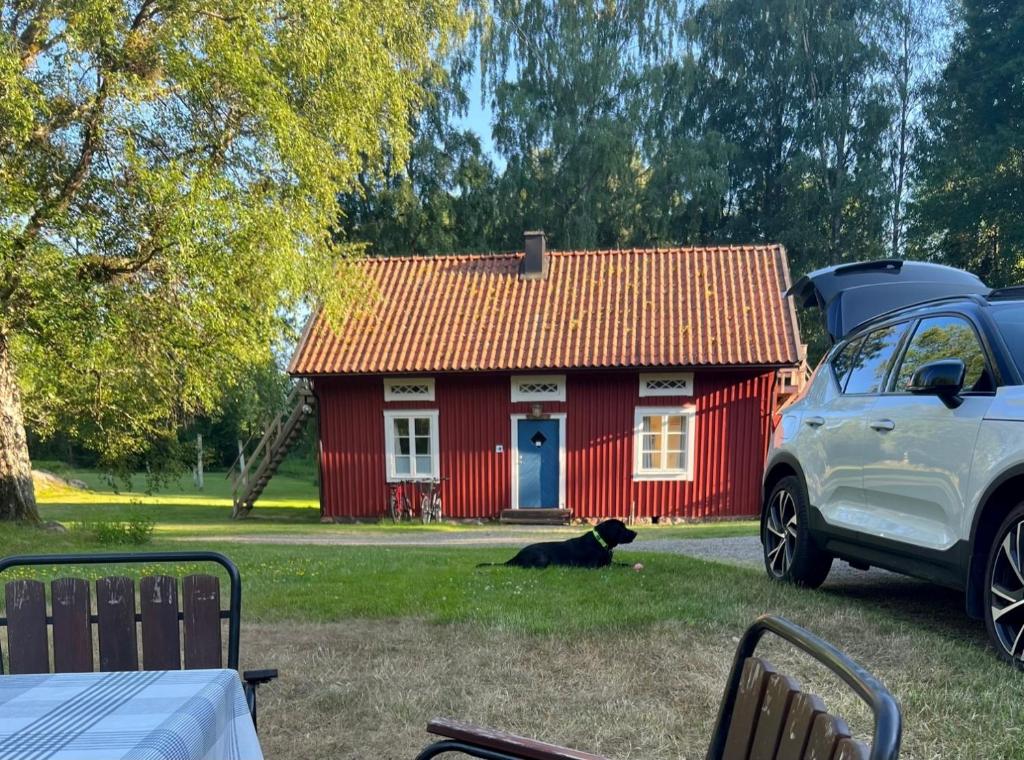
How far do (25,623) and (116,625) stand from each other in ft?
1.00

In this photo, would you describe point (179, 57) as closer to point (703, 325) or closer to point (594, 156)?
point (703, 325)

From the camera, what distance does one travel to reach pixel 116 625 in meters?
2.62

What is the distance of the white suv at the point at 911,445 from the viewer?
343cm

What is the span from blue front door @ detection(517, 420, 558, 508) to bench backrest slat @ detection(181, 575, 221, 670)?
14103mm

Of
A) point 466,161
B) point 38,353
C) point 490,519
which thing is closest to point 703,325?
point 490,519

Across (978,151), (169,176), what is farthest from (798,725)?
(978,151)

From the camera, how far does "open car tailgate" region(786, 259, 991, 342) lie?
563cm

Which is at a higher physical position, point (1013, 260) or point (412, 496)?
point (1013, 260)

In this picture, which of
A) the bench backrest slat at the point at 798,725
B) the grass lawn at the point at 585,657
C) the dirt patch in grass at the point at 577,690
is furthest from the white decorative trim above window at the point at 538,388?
the bench backrest slat at the point at 798,725

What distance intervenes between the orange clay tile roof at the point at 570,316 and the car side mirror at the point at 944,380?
11823mm

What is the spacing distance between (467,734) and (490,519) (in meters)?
15.0

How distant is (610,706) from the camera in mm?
3410

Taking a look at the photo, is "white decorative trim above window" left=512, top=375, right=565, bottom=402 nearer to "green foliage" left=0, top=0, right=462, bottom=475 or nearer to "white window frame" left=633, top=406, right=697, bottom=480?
"white window frame" left=633, top=406, right=697, bottom=480

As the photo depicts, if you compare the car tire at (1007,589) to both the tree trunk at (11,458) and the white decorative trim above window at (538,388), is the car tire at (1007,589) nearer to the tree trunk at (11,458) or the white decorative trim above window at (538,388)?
the white decorative trim above window at (538,388)
